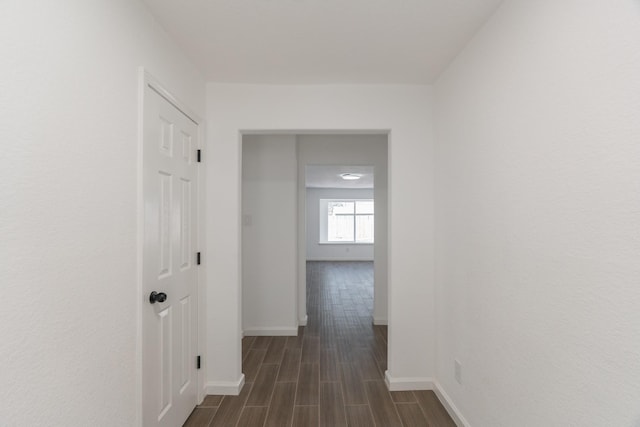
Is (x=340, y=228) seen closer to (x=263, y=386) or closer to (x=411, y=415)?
(x=263, y=386)

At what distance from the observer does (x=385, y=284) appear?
4598mm

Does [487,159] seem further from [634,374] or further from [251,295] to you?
[251,295]

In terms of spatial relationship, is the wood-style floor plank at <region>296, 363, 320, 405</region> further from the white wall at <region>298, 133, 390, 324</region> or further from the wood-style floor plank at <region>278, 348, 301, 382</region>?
the white wall at <region>298, 133, 390, 324</region>

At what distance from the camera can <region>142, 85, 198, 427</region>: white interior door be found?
1.86 meters

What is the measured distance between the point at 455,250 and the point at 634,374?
4.64 feet

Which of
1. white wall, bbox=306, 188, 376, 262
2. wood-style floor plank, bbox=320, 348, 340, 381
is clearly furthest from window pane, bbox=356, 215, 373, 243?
wood-style floor plank, bbox=320, 348, 340, 381

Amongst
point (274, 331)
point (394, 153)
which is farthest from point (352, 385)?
point (394, 153)

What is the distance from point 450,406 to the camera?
2471mm

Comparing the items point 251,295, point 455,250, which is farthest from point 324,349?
point 455,250

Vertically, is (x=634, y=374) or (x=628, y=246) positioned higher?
(x=628, y=246)

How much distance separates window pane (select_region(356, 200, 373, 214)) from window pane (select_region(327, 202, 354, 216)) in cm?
21

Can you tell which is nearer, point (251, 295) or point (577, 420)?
point (577, 420)

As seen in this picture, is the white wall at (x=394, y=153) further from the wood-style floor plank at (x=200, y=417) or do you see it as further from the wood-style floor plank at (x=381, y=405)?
the wood-style floor plank at (x=200, y=417)

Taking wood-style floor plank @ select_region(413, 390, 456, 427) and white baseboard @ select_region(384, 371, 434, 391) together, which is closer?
wood-style floor plank @ select_region(413, 390, 456, 427)
